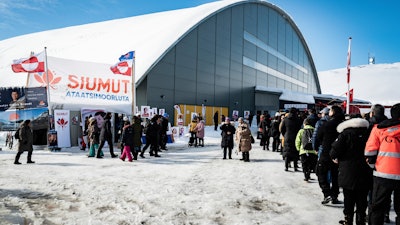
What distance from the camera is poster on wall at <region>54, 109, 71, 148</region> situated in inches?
514

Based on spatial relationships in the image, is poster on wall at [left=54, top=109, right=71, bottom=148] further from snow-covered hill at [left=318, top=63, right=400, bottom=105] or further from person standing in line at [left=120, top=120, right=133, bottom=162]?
snow-covered hill at [left=318, top=63, right=400, bottom=105]

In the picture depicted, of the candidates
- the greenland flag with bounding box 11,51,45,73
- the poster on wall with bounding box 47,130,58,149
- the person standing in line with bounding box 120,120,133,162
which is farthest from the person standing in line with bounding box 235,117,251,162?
the greenland flag with bounding box 11,51,45,73

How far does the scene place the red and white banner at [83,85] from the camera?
1353 cm

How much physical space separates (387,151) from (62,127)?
12.9m

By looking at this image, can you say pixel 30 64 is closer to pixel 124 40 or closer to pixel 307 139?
pixel 307 139

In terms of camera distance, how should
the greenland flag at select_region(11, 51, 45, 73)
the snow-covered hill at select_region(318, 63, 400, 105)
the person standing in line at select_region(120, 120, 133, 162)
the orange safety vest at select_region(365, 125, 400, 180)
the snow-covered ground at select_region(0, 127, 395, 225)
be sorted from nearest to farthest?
the orange safety vest at select_region(365, 125, 400, 180) < the snow-covered ground at select_region(0, 127, 395, 225) < the person standing in line at select_region(120, 120, 133, 162) < the greenland flag at select_region(11, 51, 45, 73) < the snow-covered hill at select_region(318, 63, 400, 105)

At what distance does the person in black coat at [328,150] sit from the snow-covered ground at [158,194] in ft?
0.86

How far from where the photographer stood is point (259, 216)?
4719 millimetres

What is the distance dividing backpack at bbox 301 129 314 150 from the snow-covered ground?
94cm

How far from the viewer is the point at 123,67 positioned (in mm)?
14758

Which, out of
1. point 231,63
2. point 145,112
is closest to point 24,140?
point 145,112

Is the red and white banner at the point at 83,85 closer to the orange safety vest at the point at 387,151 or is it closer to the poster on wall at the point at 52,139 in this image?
the poster on wall at the point at 52,139

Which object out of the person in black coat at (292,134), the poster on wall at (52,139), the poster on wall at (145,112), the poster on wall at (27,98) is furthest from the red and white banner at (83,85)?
the person in black coat at (292,134)

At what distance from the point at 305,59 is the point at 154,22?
33.2 meters
